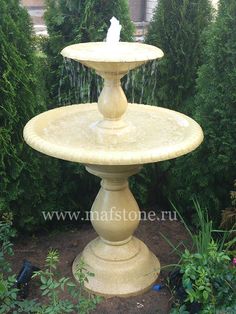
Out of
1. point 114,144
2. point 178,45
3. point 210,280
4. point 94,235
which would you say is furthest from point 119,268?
point 178,45

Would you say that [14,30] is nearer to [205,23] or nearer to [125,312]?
[205,23]

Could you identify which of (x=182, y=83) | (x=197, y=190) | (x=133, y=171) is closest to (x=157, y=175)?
(x=197, y=190)

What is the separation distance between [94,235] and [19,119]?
1.35 metres

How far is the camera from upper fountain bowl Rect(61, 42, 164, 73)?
7.41ft

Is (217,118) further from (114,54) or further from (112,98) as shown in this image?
(114,54)

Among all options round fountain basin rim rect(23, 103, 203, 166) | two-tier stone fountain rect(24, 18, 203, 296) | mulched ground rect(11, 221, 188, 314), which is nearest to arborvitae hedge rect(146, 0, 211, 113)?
two-tier stone fountain rect(24, 18, 203, 296)

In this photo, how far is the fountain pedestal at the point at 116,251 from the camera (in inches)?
118

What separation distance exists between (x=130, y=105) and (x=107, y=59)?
1240 millimetres

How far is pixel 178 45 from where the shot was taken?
3902mm

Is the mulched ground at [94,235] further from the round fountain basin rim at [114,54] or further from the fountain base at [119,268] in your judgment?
the round fountain basin rim at [114,54]

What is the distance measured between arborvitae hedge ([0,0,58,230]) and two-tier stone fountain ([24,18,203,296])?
0.41 metres

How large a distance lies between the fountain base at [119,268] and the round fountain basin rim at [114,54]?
1.50m

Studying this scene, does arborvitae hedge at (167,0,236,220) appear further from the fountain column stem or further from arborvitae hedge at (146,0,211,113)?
the fountain column stem

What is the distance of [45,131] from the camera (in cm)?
281
